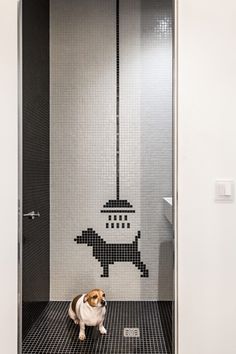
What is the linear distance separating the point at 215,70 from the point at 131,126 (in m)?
1.55

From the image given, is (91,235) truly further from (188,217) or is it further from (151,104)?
(188,217)

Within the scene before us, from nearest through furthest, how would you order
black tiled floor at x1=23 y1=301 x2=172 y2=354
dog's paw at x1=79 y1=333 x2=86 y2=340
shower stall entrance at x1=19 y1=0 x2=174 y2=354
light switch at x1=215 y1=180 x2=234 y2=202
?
1. light switch at x1=215 y1=180 x2=234 y2=202
2. black tiled floor at x1=23 y1=301 x2=172 y2=354
3. dog's paw at x1=79 y1=333 x2=86 y2=340
4. shower stall entrance at x1=19 y1=0 x2=174 y2=354

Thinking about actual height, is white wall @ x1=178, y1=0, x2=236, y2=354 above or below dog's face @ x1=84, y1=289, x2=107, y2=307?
above

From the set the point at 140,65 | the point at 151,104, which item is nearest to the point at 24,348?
the point at 151,104

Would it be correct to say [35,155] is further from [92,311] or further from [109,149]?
[92,311]

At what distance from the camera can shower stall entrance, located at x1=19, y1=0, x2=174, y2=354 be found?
3672 mm

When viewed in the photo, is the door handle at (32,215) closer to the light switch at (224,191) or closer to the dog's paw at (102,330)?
the dog's paw at (102,330)

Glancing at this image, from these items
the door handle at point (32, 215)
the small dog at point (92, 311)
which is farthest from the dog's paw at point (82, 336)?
the door handle at point (32, 215)

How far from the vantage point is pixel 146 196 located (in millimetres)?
3705

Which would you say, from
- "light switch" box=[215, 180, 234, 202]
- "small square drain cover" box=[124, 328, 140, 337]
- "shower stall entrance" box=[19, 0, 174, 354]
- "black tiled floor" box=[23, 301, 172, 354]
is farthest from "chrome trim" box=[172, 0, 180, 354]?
"shower stall entrance" box=[19, 0, 174, 354]

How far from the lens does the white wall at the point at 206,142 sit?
218 centimetres

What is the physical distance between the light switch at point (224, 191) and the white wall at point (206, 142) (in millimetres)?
28

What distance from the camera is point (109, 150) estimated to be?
146 inches

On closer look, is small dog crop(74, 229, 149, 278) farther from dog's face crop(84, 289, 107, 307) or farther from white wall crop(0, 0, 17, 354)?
white wall crop(0, 0, 17, 354)
